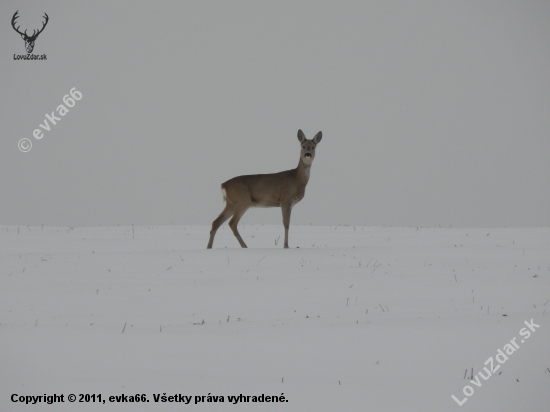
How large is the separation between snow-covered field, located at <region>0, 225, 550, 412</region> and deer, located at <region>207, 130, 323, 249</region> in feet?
4.62

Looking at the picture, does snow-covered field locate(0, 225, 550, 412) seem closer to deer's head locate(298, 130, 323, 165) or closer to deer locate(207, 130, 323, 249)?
deer locate(207, 130, 323, 249)

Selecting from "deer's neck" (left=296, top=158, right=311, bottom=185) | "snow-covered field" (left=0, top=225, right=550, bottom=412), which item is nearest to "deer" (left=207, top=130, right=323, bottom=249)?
"deer's neck" (left=296, top=158, right=311, bottom=185)

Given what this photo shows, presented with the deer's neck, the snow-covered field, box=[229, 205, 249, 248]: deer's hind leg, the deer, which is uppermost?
the deer's neck

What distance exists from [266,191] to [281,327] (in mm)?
7604

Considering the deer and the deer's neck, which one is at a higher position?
the deer's neck

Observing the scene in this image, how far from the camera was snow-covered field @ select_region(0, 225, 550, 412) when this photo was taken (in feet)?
18.4

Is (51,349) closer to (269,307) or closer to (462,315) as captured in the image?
(269,307)

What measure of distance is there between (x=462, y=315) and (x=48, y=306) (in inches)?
220

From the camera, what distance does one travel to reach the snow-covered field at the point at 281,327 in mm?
5602

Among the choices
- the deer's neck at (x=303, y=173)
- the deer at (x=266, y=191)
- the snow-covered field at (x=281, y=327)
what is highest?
the deer's neck at (x=303, y=173)

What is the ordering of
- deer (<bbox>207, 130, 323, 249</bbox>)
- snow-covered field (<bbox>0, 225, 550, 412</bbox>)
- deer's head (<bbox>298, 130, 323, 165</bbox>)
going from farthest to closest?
deer's head (<bbox>298, 130, 323, 165</bbox>) < deer (<bbox>207, 130, 323, 249</bbox>) < snow-covered field (<bbox>0, 225, 550, 412</bbox>)

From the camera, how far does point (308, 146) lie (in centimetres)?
1523

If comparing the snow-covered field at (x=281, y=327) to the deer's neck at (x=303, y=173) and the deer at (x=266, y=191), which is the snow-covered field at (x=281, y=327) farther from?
the deer's neck at (x=303, y=173)

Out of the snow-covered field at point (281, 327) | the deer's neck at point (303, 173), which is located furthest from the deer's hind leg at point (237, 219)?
the deer's neck at point (303, 173)
